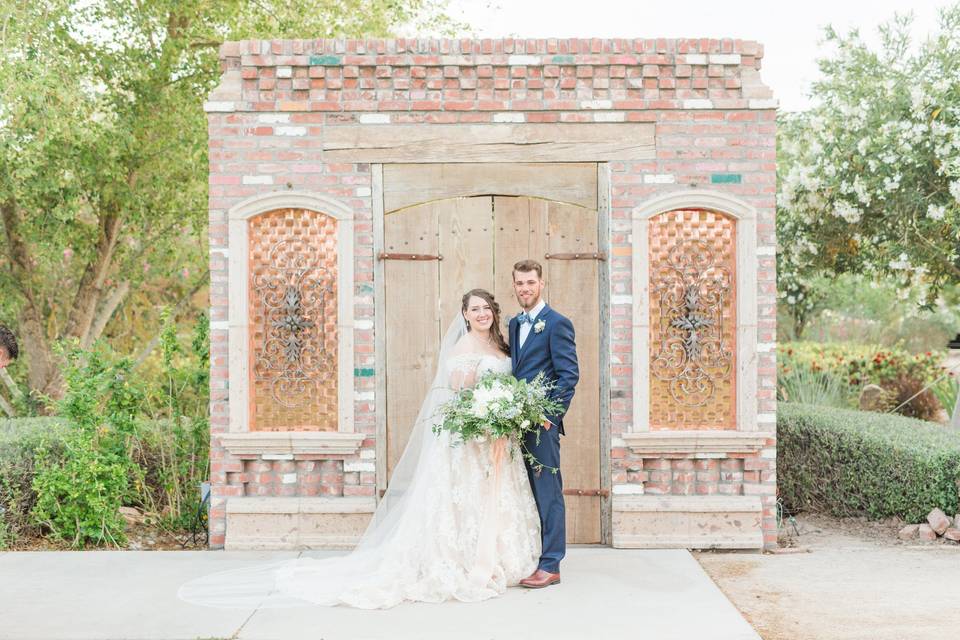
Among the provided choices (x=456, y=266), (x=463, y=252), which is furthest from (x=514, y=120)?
(x=456, y=266)

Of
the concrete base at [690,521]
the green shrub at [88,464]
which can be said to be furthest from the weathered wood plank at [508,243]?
the green shrub at [88,464]

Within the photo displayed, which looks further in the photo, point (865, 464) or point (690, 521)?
point (865, 464)

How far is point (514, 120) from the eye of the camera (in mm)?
6715

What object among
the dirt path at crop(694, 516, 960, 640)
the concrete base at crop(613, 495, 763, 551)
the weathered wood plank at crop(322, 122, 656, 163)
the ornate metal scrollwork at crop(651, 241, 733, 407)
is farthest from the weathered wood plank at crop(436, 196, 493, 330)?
the dirt path at crop(694, 516, 960, 640)

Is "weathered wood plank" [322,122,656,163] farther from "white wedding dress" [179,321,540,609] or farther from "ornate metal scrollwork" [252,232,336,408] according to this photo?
"white wedding dress" [179,321,540,609]

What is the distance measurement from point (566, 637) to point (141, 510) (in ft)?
15.5

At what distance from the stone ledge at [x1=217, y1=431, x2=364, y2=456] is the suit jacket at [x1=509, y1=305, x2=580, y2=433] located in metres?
1.54

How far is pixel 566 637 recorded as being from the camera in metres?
4.68

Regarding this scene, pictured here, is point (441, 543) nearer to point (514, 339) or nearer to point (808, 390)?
point (514, 339)

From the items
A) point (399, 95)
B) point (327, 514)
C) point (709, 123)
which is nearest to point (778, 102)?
point (709, 123)

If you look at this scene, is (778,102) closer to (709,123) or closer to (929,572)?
(709,123)

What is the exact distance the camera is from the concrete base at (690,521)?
661cm

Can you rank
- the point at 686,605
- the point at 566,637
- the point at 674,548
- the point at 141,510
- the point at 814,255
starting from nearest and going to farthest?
the point at 566,637 → the point at 686,605 → the point at 674,548 → the point at 141,510 → the point at 814,255

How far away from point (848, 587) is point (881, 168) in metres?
5.11
